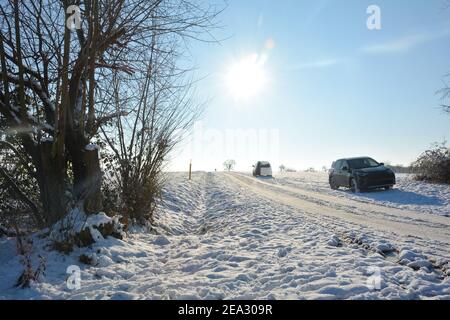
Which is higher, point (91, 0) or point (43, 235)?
point (91, 0)

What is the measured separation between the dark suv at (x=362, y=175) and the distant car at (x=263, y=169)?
58.2 ft

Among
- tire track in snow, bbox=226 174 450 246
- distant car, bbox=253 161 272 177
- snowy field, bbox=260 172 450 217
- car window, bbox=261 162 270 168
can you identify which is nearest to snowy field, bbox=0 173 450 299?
tire track in snow, bbox=226 174 450 246

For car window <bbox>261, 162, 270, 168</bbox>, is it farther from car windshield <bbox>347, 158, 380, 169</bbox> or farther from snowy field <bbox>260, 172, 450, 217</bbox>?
snowy field <bbox>260, 172, 450, 217</bbox>

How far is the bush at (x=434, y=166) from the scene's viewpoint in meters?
20.5

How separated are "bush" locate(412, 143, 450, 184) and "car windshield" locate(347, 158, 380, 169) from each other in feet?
13.6

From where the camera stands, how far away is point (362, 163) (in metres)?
20.2

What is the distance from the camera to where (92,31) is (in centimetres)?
617

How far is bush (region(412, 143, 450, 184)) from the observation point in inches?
808

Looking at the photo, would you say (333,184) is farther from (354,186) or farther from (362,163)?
(354,186)

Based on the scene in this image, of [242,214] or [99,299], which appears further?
[242,214]

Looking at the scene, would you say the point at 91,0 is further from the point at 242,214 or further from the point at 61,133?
the point at 242,214

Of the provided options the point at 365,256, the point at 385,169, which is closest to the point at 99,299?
the point at 365,256

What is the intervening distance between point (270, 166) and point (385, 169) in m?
21.8

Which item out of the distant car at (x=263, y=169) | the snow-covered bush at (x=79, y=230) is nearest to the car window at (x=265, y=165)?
the distant car at (x=263, y=169)
